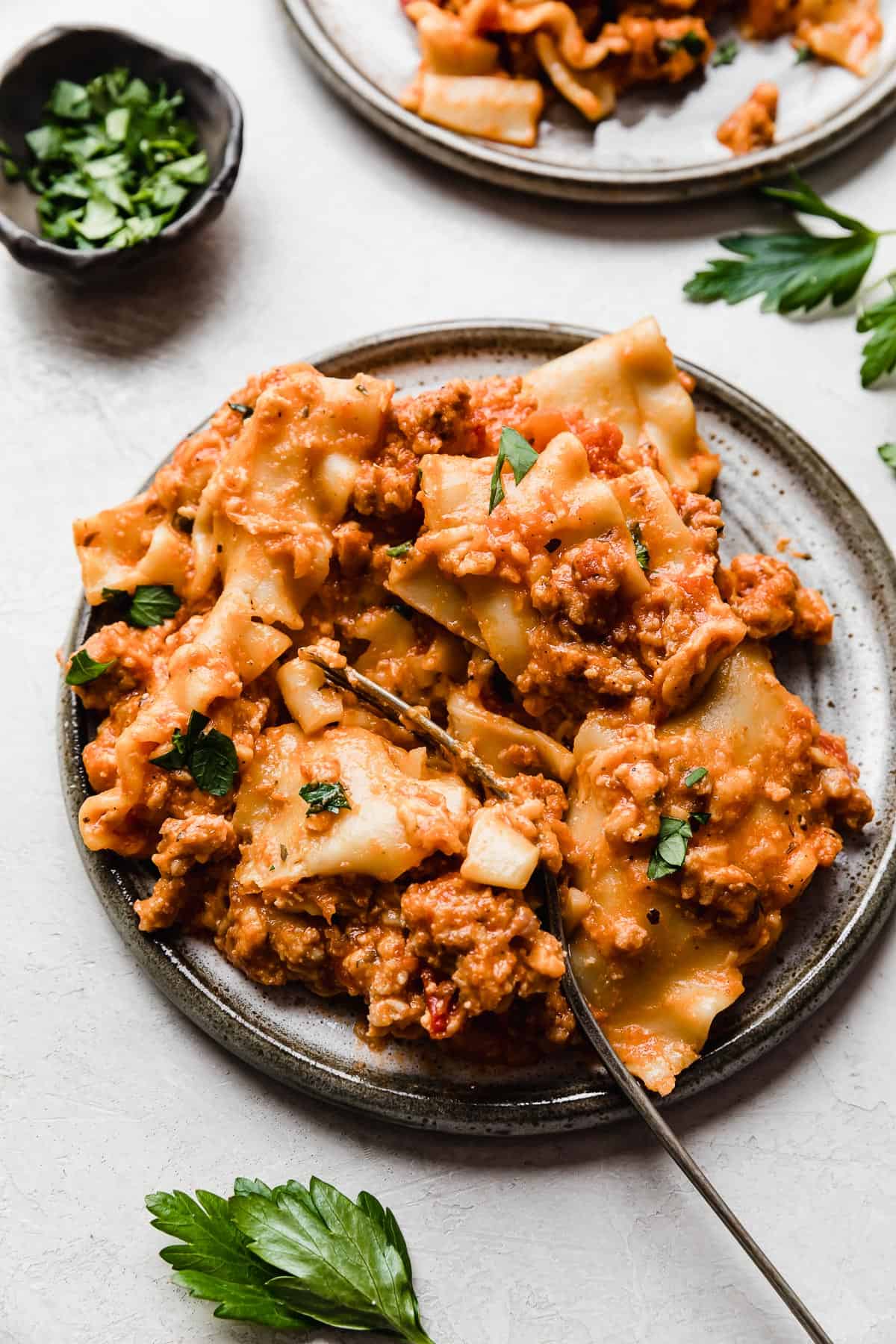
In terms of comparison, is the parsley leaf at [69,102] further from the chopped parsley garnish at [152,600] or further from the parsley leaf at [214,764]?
the parsley leaf at [214,764]

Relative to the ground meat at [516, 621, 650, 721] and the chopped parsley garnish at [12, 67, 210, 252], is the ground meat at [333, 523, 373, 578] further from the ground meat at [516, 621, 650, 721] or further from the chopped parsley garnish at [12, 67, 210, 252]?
the chopped parsley garnish at [12, 67, 210, 252]

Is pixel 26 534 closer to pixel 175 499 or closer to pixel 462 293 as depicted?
pixel 175 499

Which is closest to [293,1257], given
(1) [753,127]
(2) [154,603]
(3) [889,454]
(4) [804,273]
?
(2) [154,603]

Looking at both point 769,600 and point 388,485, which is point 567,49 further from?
point 769,600

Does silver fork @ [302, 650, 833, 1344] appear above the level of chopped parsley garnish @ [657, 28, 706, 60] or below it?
below

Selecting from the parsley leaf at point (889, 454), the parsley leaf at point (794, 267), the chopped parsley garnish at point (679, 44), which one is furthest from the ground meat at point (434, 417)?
the chopped parsley garnish at point (679, 44)

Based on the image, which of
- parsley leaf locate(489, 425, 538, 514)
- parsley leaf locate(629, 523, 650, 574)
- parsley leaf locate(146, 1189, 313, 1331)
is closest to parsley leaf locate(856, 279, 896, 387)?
parsley leaf locate(629, 523, 650, 574)

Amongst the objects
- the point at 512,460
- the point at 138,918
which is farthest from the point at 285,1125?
the point at 512,460
